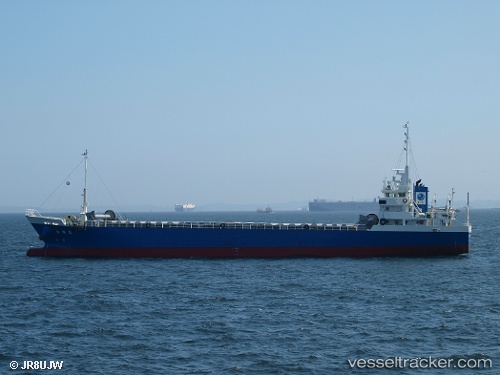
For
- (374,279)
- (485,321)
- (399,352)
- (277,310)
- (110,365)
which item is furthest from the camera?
(374,279)

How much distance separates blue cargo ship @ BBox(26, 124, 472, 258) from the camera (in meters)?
61.8

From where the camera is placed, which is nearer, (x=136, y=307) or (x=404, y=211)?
(x=136, y=307)

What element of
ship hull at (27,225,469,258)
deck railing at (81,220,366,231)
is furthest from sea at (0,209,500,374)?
deck railing at (81,220,366,231)

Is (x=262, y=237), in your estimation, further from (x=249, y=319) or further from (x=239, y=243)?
(x=249, y=319)

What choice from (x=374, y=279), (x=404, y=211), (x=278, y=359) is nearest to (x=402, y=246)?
(x=404, y=211)

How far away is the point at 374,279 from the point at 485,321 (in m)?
15.2

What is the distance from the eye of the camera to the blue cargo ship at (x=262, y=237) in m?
61.8

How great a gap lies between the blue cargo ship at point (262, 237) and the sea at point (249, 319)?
488 cm

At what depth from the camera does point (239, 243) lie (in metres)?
62.9

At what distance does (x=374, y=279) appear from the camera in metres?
49.7

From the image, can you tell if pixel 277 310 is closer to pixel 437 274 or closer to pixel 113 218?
pixel 437 274

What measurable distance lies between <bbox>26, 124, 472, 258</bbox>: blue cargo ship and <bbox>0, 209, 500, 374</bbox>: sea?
4.88 m

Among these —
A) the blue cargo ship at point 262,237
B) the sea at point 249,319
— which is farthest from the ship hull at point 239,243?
the sea at point 249,319

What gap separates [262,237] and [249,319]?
2794cm
